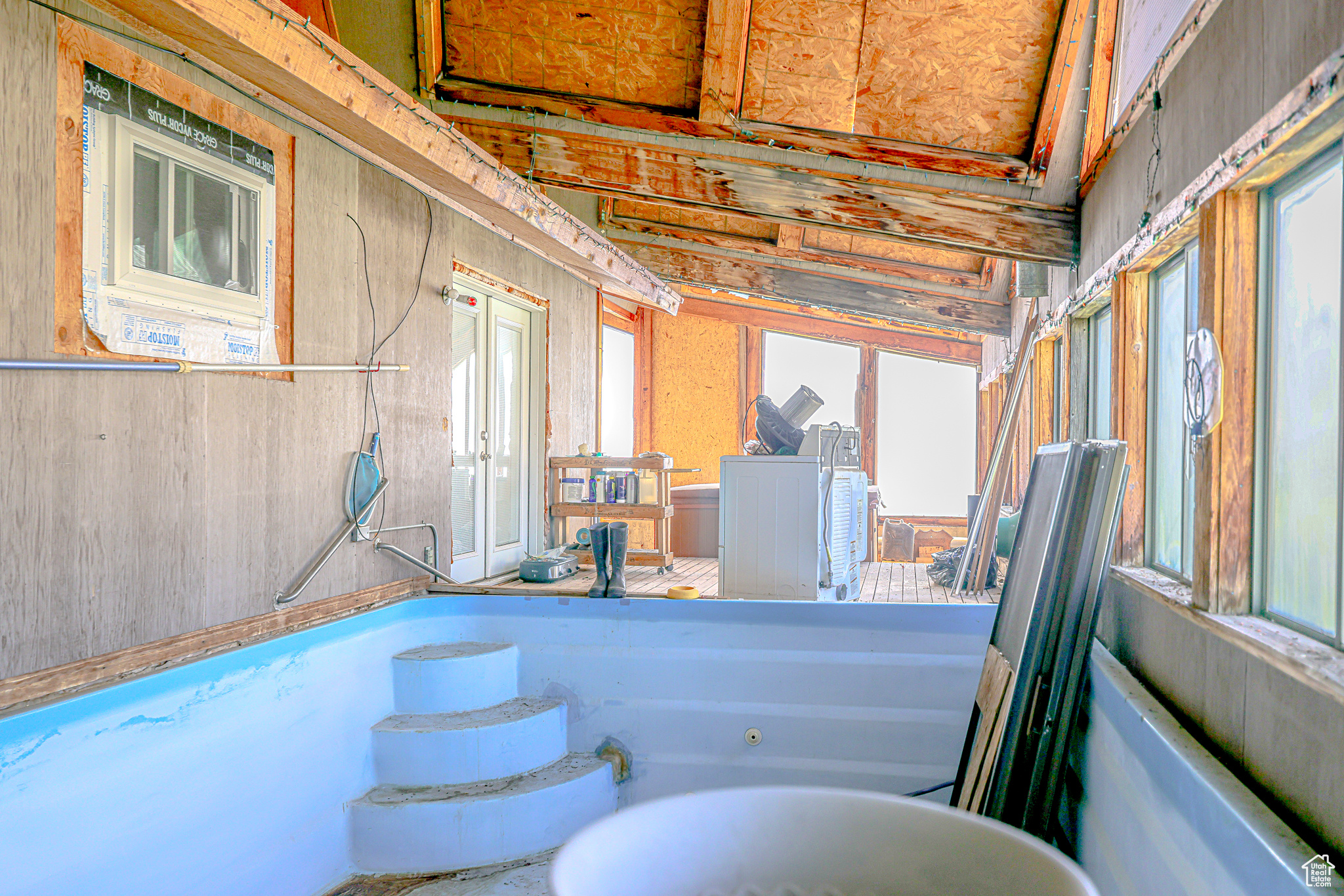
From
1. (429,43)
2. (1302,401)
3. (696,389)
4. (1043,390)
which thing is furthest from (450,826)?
(696,389)

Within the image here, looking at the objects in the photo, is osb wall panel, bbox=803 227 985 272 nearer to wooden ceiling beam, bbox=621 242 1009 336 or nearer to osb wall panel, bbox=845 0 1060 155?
wooden ceiling beam, bbox=621 242 1009 336

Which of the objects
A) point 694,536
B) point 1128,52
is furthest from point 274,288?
point 694,536

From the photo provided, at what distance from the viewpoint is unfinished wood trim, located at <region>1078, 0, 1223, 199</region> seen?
7.58ft

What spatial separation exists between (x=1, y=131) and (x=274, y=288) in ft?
4.11

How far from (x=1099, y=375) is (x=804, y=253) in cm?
331

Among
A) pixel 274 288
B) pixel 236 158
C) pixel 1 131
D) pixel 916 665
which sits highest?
pixel 236 158

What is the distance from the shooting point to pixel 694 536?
25.3 ft

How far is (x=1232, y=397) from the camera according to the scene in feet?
6.68

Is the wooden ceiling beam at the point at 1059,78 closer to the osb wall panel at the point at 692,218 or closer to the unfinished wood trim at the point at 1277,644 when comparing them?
the unfinished wood trim at the point at 1277,644

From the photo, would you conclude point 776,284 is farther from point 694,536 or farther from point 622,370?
point 622,370

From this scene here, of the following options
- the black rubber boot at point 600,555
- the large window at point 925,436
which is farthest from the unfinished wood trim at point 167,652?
the large window at point 925,436

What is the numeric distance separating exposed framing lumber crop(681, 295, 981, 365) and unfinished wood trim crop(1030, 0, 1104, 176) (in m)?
6.13

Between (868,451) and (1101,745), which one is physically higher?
(868,451)

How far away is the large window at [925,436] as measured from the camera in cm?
1033
